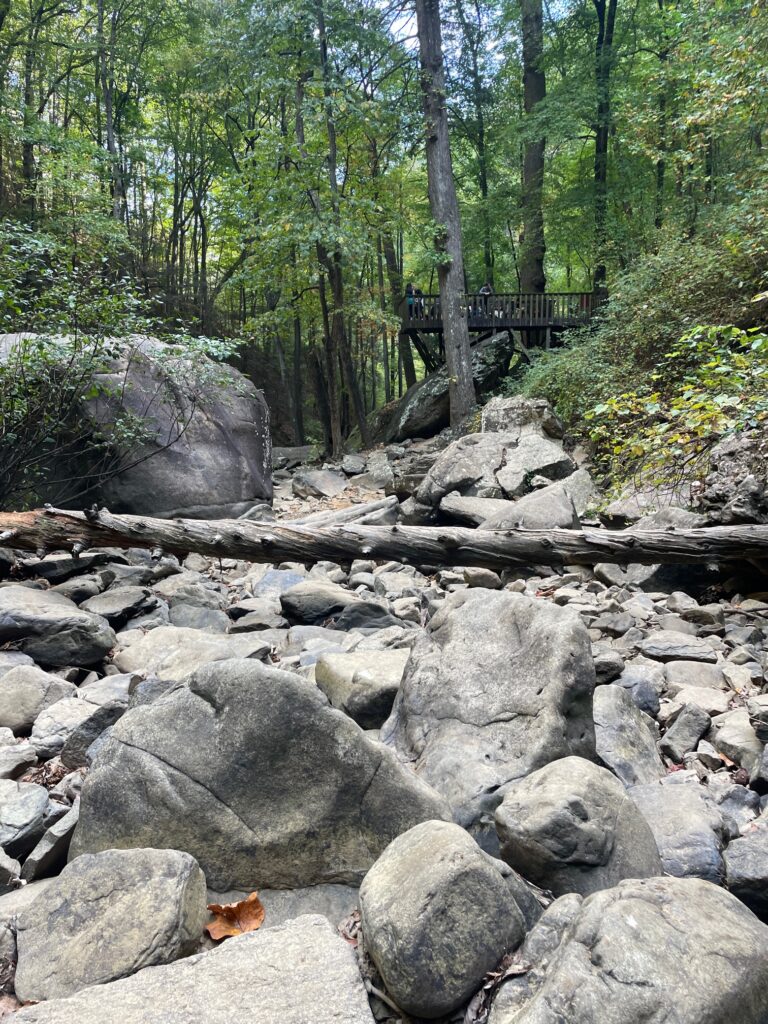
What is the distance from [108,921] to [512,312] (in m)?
19.1

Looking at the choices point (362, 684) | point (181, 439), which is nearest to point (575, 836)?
point (362, 684)

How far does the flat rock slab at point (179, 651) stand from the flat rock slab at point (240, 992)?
6.64 feet

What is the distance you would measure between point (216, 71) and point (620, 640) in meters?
16.8

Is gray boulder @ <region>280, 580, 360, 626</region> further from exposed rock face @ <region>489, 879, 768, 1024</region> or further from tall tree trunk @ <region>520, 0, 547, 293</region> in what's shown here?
tall tree trunk @ <region>520, 0, 547, 293</region>

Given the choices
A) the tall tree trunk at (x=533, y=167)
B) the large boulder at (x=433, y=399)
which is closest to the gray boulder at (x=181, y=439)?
the large boulder at (x=433, y=399)

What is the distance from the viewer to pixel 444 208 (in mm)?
15664

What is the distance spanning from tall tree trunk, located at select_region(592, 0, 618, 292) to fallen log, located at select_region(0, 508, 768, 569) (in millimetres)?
14164

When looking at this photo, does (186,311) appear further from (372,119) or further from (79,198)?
(372,119)

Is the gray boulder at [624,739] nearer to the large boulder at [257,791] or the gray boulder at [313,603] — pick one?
the large boulder at [257,791]

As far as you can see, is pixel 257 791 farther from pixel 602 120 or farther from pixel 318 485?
pixel 602 120

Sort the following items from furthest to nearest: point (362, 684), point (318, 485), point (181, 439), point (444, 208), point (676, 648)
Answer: point (444, 208), point (318, 485), point (181, 439), point (676, 648), point (362, 684)

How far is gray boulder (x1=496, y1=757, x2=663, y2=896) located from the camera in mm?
2244

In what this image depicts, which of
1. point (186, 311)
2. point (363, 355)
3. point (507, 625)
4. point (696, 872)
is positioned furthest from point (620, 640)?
point (363, 355)

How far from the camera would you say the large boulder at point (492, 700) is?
112 inches
